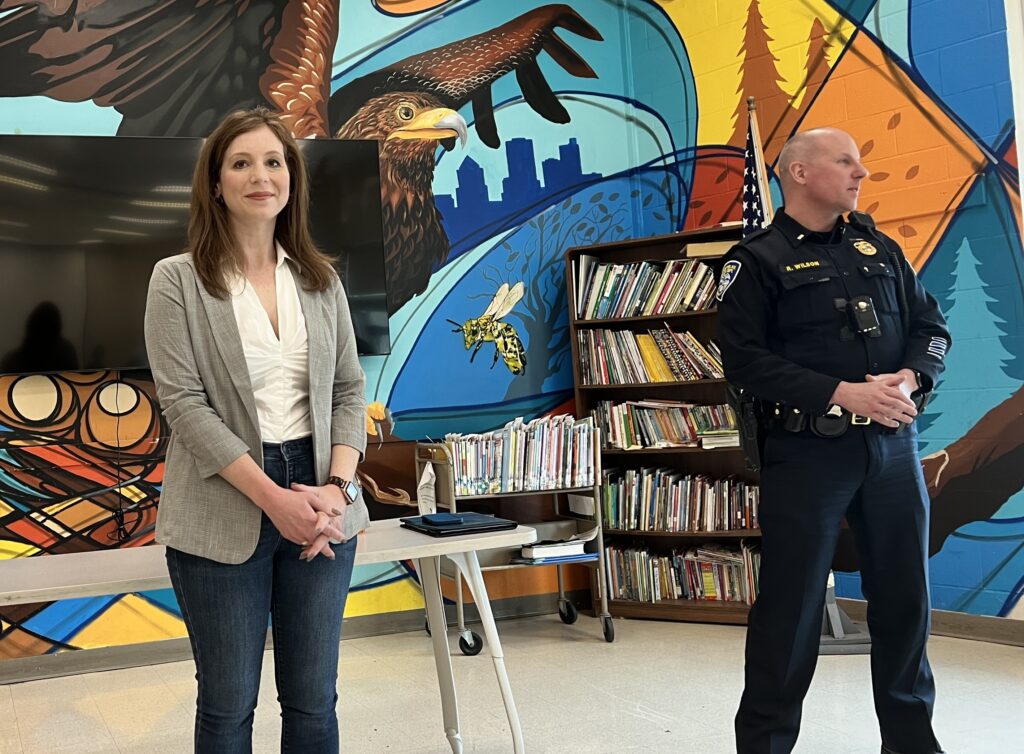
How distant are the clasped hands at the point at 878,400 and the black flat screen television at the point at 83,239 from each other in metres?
3.06

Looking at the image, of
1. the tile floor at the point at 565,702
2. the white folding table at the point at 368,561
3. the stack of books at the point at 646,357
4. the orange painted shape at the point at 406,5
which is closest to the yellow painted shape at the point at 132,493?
the tile floor at the point at 565,702

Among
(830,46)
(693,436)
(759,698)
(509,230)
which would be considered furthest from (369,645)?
(830,46)

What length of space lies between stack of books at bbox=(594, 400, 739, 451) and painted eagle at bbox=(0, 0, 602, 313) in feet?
3.76

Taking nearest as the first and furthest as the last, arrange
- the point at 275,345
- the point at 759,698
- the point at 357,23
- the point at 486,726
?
the point at 275,345 → the point at 759,698 → the point at 486,726 → the point at 357,23

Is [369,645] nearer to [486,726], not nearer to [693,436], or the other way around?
[486,726]

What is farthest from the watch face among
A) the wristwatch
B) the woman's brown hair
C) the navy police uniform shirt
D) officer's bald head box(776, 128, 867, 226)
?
officer's bald head box(776, 128, 867, 226)

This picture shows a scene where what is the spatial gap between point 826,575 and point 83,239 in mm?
3333

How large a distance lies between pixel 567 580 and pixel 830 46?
2.84m

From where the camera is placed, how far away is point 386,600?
15.9 ft

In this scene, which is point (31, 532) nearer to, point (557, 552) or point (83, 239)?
point (83, 239)

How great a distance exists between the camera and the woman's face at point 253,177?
190 cm

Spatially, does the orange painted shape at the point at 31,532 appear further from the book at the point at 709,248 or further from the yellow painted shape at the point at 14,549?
the book at the point at 709,248

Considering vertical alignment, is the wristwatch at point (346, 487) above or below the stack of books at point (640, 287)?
below

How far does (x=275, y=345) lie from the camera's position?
74.2 inches
